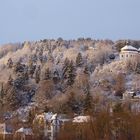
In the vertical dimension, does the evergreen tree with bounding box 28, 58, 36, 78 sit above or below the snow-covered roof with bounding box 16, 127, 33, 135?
above

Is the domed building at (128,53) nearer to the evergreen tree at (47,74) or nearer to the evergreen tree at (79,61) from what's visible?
the evergreen tree at (79,61)

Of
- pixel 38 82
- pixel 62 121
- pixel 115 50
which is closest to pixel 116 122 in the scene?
pixel 62 121

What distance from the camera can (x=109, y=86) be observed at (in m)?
69.4

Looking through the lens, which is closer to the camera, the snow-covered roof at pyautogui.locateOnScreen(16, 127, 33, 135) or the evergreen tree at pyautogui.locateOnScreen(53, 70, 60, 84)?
the snow-covered roof at pyautogui.locateOnScreen(16, 127, 33, 135)

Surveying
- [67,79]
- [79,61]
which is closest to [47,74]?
[67,79]

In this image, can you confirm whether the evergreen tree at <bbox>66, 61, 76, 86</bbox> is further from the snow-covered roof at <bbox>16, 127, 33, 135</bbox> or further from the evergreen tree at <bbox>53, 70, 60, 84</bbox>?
the snow-covered roof at <bbox>16, 127, 33, 135</bbox>

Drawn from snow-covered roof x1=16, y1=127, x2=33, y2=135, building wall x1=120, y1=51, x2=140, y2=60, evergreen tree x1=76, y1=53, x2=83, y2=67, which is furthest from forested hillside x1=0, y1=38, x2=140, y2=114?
snow-covered roof x1=16, y1=127, x2=33, y2=135

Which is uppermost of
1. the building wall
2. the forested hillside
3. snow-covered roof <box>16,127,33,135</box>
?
the building wall

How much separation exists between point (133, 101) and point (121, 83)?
9.95 meters

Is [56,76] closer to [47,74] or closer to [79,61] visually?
[47,74]

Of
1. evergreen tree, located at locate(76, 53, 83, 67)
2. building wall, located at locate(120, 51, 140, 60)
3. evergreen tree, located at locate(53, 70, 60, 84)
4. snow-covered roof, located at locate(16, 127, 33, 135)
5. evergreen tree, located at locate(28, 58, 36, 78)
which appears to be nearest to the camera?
snow-covered roof, located at locate(16, 127, 33, 135)

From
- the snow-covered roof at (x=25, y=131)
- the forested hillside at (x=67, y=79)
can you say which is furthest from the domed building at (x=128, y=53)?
the snow-covered roof at (x=25, y=131)

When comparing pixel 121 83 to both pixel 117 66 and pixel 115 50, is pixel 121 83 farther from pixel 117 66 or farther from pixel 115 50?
pixel 115 50

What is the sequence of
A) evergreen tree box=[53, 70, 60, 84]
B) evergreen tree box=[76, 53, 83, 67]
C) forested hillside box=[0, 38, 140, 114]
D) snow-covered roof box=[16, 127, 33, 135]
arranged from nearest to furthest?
snow-covered roof box=[16, 127, 33, 135] < forested hillside box=[0, 38, 140, 114] < evergreen tree box=[53, 70, 60, 84] < evergreen tree box=[76, 53, 83, 67]
